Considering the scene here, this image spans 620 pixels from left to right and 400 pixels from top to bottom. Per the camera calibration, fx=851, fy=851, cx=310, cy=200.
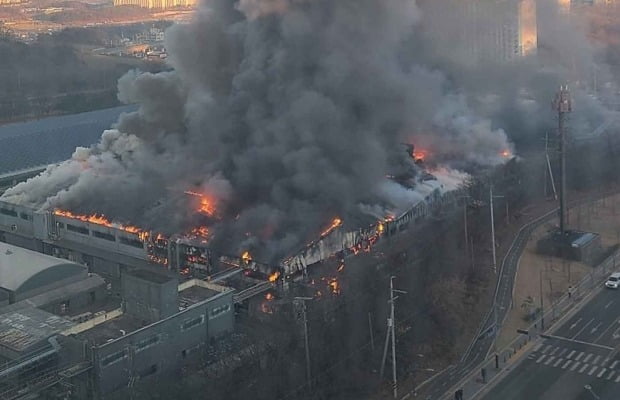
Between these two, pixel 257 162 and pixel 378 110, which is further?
pixel 378 110

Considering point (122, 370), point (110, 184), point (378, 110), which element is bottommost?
point (122, 370)

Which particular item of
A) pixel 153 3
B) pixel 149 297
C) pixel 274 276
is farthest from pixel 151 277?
pixel 153 3

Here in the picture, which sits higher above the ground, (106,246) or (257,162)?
(257,162)

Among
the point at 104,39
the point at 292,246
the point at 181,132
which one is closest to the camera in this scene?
the point at 292,246

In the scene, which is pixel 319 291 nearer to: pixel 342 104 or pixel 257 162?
pixel 257 162

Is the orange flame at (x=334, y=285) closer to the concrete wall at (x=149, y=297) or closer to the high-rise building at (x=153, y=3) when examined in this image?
the concrete wall at (x=149, y=297)

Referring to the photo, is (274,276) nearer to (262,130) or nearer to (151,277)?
(151,277)

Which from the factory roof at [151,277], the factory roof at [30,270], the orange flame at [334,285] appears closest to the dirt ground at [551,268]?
the orange flame at [334,285]

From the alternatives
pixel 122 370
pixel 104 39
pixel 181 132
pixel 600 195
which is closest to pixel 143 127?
pixel 181 132
